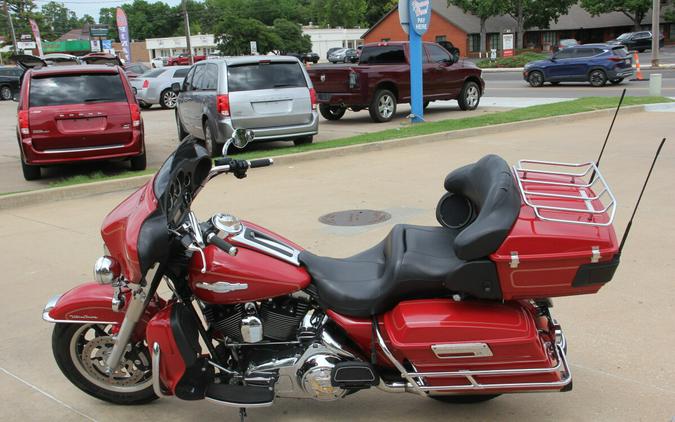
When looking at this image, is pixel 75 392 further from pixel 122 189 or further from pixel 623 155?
pixel 623 155

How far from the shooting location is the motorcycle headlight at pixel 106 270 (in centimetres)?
311

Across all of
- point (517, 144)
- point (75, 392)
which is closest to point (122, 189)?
point (75, 392)

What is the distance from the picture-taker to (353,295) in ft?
10.1

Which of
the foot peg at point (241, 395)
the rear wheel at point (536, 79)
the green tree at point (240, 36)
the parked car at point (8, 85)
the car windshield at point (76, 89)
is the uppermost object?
the green tree at point (240, 36)

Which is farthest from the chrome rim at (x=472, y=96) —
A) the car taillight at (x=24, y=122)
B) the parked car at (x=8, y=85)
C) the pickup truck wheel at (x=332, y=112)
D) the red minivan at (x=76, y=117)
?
the parked car at (x=8, y=85)

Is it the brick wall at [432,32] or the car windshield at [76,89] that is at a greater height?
the brick wall at [432,32]

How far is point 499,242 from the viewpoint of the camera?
9.30ft

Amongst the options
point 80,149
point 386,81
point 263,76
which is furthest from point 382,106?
point 80,149

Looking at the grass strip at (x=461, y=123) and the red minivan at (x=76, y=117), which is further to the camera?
the grass strip at (x=461, y=123)

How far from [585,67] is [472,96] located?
864 cm

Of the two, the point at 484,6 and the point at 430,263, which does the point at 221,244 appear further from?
the point at 484,6

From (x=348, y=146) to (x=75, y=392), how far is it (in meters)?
7.98

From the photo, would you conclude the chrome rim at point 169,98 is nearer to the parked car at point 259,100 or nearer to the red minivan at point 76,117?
the parked car at point 259,100

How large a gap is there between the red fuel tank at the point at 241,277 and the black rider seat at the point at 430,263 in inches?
6.1
